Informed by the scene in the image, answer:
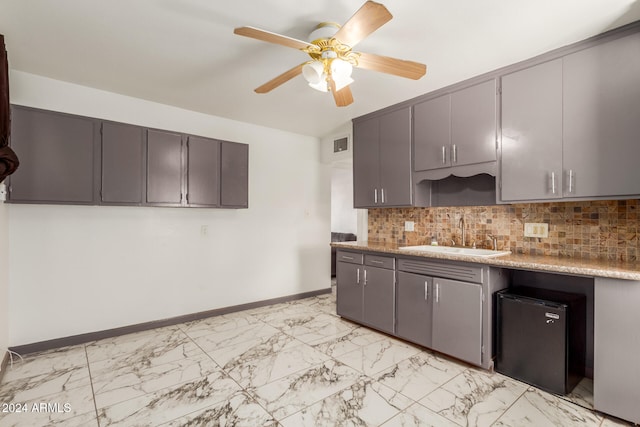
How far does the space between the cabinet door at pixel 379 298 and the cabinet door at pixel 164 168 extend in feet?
7.23

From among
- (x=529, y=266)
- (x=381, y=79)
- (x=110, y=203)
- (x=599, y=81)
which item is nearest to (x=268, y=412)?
(x=529, y=266)

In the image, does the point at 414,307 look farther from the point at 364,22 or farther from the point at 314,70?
the point at 364,22

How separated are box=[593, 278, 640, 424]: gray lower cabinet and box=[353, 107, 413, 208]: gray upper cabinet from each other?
5.64 feet

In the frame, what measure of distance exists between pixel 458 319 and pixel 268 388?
1.59 meters

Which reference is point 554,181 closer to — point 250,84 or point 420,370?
point 420,370

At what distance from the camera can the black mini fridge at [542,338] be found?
2137 millimetres

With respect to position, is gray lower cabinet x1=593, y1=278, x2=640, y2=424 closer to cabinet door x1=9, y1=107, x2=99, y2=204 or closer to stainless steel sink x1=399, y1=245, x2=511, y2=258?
stainless steel sink x1=399, y1=245, x2=511, y2=258

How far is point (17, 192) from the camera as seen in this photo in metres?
2.55

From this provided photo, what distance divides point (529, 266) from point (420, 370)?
3.76 feet

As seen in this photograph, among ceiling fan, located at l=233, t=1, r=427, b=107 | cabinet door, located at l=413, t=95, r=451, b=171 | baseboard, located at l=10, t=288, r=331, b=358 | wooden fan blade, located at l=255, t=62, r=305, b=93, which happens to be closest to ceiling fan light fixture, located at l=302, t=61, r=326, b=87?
ceiling fan, located at l=233, t=1, r=427, b=107

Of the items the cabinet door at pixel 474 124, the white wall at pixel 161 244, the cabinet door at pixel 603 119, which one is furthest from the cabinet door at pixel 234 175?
the cabinet door at pixel 603 119

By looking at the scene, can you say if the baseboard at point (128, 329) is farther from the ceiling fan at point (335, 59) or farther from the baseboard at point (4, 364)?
the ceiling fan at point (335, 59)

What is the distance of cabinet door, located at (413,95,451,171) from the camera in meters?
2.96

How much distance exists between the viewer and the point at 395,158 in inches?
134
